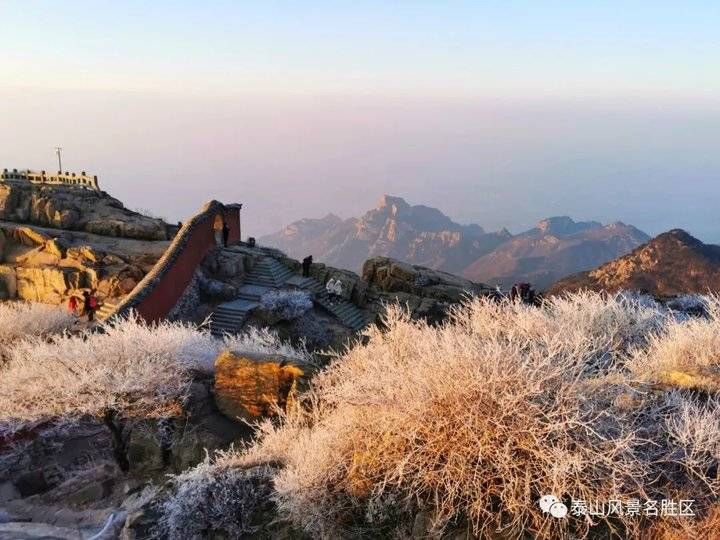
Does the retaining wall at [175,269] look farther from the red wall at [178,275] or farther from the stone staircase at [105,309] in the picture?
the stone staircase at [105,309]

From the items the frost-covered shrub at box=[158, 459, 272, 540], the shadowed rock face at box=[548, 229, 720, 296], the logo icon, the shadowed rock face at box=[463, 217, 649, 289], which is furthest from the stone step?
the shadowed rock face at box=[463, 217, 649, 289]

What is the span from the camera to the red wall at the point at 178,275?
16531 millimetres

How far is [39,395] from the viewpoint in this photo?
32.4 ft

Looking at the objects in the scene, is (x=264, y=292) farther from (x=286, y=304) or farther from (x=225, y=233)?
(x=225, y=233)

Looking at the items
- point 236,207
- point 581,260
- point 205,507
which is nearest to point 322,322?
point 236,207

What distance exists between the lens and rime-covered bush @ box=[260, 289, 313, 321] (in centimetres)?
1961

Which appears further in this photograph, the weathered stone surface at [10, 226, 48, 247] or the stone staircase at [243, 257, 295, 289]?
the stone staircase at [243, 257, 295, 289]

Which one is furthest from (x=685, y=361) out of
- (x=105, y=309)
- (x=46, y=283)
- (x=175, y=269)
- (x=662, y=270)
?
(x=662, y=270)

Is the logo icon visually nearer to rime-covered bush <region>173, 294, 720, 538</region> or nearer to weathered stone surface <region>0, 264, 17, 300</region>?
rime-covered bush <region>173, 294, 720, 538</region>

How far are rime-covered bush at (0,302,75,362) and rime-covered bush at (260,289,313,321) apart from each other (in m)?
6.44

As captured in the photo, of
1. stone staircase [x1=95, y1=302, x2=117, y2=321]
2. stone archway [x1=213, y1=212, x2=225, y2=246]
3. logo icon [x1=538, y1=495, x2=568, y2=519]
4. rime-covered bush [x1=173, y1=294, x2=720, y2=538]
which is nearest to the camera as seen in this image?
logo icon [x1=538, y1=495, x2=568, y2=519]

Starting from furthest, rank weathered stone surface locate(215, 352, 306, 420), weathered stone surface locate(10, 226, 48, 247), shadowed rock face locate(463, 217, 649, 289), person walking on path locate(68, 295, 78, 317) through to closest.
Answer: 1. shadowed rock face locate(463, 217, 649, 289)
2. weathered stone surface locate(10, 226, 48, 247)
3. person walking on path locate(68, 295, 78, 317)
4. weathered stone surface locate(215, 352, 306, 420)

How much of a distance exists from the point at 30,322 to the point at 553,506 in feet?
47.0

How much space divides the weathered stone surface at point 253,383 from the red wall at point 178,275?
599 cm
